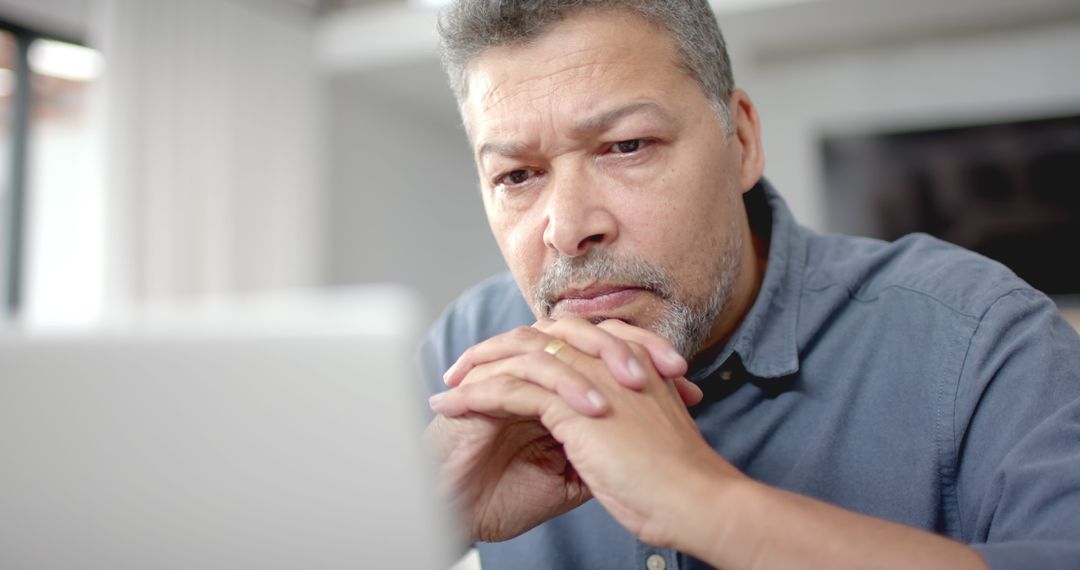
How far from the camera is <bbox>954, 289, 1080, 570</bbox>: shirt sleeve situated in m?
0.73

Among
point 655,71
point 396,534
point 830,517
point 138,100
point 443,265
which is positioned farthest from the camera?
point 443,265

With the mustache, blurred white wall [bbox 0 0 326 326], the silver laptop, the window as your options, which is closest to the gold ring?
the mustache

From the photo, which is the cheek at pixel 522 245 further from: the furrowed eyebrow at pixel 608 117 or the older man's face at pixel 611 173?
the furrowed eyebrow at pixel 608 117

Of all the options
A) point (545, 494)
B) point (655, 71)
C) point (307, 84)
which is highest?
point (307, 84)

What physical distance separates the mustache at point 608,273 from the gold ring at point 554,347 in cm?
19

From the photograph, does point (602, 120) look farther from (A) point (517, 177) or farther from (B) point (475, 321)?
(B) point (475, 321)

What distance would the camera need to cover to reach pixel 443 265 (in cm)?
536

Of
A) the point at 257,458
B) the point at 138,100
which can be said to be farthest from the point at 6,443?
the point at 138,100

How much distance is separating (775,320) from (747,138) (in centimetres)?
31

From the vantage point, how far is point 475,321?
4.64 ft

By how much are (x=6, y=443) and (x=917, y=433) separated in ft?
3.00

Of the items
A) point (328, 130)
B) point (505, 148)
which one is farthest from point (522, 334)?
point (328, 130)

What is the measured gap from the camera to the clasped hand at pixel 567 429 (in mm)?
705

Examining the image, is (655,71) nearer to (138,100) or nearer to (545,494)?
(545,494)
